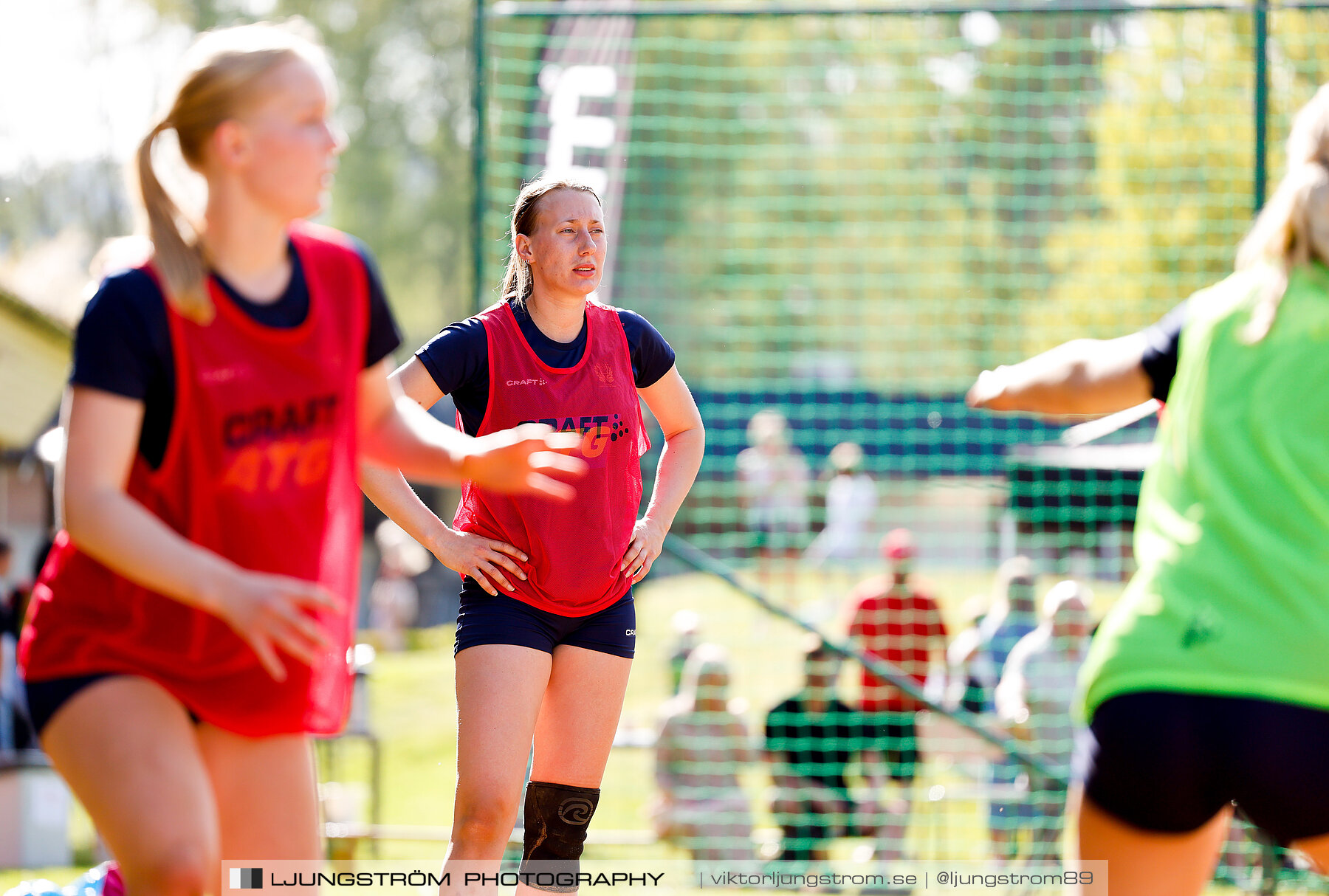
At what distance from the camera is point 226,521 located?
6.37ft

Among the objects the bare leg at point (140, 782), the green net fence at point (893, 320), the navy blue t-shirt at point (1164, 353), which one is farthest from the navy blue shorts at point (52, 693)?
the green net fence at point (893, 320)

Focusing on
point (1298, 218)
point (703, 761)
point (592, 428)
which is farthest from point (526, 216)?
point (703, 761)

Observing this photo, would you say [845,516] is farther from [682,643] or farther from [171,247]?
[171,247]

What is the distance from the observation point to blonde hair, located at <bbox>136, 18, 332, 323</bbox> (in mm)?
1901

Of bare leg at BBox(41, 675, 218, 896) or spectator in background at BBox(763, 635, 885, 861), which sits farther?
spectator in background at BBox(763, 635, 885, 861)

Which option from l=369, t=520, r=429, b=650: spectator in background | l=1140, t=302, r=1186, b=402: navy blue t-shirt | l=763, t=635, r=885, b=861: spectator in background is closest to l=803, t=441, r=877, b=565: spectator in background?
l=763, t=635, r=885, b=861: spectator in background

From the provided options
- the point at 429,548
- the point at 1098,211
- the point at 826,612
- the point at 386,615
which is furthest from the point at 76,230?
the point at 429,548

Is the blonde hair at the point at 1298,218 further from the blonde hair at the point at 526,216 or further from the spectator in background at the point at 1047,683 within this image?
the spectator in background at the point at 1047,683

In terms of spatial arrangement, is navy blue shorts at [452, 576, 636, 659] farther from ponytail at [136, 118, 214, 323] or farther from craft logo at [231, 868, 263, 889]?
ponytail at [136, 118, 214, 323]

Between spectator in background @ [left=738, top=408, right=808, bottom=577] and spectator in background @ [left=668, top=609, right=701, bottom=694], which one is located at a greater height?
spectator in background @ [left=738, top=408, right=808, bottom=577]

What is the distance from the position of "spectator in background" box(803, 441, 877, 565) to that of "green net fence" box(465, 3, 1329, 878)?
0.06 metres

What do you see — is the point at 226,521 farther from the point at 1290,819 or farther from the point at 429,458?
the point at 1290,819

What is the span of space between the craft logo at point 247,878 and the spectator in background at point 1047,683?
4.77m

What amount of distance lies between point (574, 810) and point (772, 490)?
741cm
